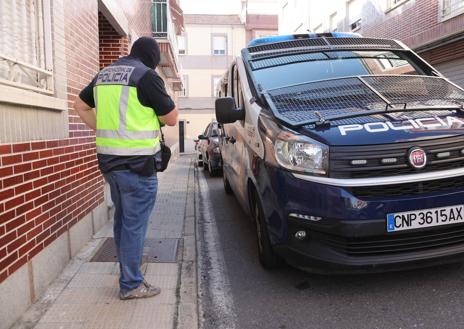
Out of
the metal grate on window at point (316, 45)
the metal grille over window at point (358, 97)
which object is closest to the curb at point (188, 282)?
the metal grille over window at point (358, 97)

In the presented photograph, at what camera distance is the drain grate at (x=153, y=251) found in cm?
441

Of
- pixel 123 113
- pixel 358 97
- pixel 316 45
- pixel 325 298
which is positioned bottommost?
pixel 325 298

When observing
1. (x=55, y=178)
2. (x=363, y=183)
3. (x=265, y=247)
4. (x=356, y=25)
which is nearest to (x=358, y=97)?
(x=363, y=183)

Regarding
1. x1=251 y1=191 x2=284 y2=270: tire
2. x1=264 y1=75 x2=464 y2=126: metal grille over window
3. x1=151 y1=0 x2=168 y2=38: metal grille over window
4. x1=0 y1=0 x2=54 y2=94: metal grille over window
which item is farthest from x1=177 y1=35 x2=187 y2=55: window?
x1=251 y1=191 x2=284 y2=270: tire

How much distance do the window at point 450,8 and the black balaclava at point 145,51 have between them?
9638 mm

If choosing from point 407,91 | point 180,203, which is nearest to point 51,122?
point 407,91

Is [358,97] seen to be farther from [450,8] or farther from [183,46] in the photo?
[183,46]

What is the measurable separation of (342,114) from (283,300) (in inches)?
58.3

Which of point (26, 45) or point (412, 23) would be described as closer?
point (26, 45)

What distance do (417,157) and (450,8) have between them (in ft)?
32.3

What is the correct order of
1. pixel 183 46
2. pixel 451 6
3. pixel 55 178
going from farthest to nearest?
pixel 183 46, pixel 451 6, pixel 55 178

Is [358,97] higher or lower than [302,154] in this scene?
higher

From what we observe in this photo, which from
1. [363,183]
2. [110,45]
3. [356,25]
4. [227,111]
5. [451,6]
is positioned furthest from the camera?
[356,25]

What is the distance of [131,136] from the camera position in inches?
126
